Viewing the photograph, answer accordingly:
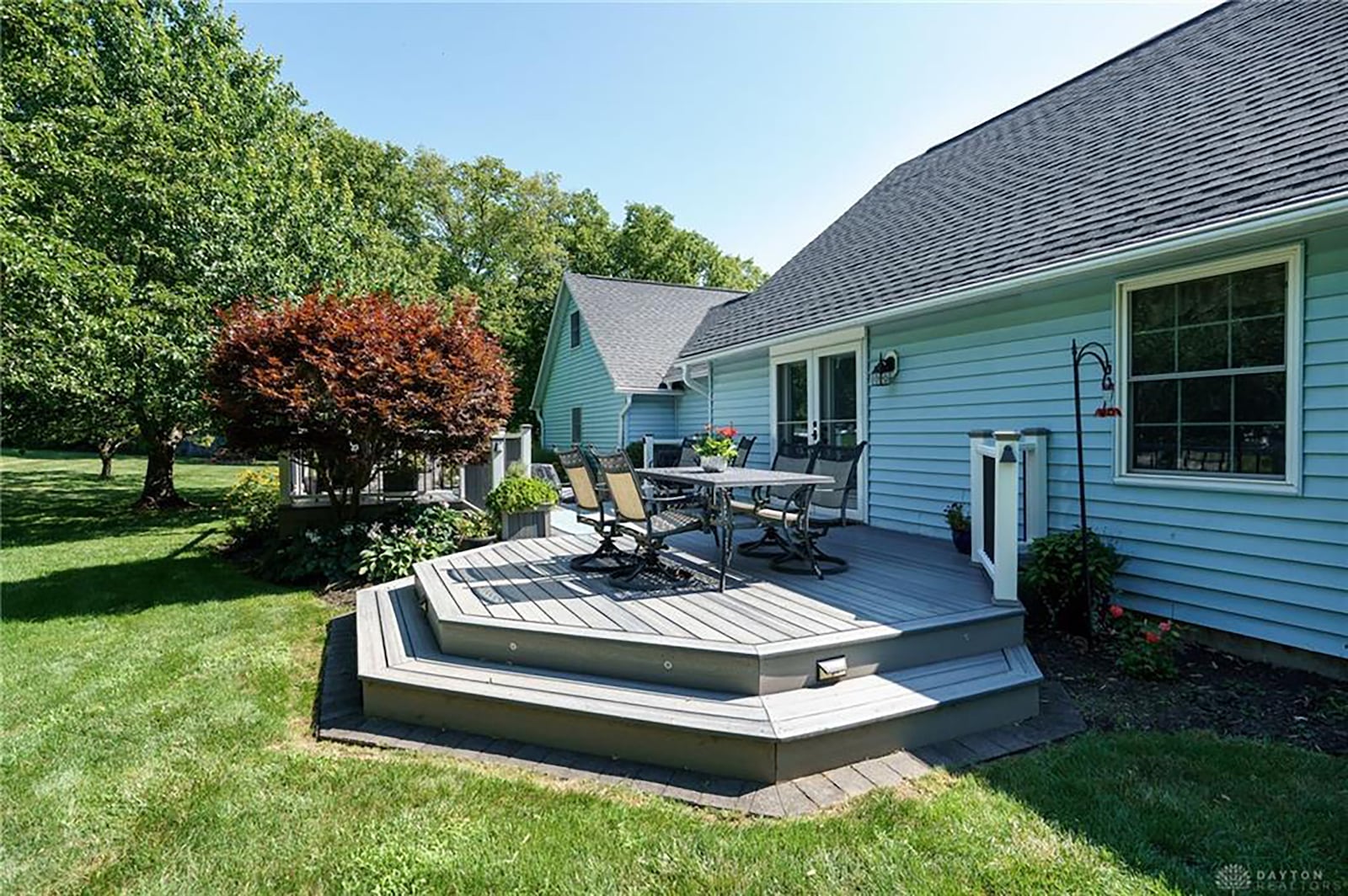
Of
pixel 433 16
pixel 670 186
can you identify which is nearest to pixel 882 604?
pixel 433 16

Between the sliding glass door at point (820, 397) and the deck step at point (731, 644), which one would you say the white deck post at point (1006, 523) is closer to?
the deck step at point (731, 644)

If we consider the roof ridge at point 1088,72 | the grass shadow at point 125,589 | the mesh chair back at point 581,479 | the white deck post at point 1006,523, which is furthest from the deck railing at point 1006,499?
the grass shadow at point 125,589

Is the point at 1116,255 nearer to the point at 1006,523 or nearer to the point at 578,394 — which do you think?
the point at 1006,523

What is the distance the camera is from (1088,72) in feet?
25.8

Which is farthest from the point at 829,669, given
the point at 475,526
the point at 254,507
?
the point at 254,507

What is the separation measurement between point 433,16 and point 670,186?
974 centimetres

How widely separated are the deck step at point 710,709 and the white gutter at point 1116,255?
2.78m

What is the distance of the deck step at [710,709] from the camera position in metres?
2.83

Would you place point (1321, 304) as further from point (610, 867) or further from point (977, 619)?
point (610, 867)

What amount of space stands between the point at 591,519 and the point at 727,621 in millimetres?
1987

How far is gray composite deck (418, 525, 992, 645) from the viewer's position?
3547 millimetres

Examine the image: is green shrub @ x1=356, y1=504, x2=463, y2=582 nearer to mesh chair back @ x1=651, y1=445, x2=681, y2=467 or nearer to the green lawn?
the green lawn

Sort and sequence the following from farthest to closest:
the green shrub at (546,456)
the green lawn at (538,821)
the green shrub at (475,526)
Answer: the green shrub at (546,456)
the green shrub at (475,526)
the green lawn at (538,821)

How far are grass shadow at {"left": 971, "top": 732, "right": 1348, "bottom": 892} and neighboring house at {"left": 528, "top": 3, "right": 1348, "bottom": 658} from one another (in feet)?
4.95
